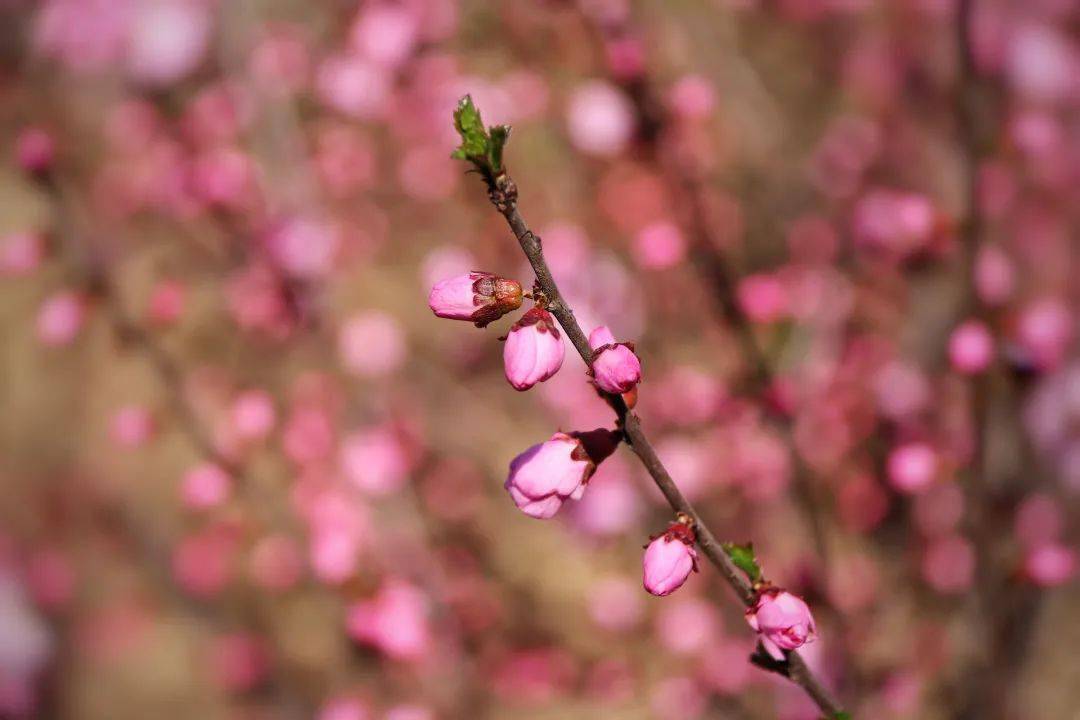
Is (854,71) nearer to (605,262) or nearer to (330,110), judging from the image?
(605,262)

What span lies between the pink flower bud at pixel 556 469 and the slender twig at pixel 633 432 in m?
0.04

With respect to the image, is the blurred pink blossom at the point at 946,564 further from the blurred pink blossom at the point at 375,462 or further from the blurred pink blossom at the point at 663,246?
the blurred pink blossom at the point at 375,462

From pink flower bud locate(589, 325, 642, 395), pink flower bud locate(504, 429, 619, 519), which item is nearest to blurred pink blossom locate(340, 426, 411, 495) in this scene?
pink flower bud locate(504, 429, 619, 519)

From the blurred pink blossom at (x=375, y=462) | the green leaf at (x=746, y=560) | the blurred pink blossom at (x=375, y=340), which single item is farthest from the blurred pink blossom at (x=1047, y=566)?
the blurred pink blossom at (x=375, y=340)

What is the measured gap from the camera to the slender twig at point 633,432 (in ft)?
1.93

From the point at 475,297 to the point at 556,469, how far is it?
19 centimetres

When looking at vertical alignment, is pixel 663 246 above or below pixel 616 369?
above

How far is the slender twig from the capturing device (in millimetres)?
588

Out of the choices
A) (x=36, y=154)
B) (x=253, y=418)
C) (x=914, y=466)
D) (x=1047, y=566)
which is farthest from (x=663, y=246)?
(x=36, y=154)

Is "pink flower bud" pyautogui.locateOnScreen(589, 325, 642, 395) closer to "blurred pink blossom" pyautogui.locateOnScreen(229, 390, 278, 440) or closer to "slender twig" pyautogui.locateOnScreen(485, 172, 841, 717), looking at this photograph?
"slender twig" pyautogui.locateOnScreen(485, 172, 841, 717)

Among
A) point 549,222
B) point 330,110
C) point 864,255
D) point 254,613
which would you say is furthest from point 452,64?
point 254,613

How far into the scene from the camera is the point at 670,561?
0.69 meters

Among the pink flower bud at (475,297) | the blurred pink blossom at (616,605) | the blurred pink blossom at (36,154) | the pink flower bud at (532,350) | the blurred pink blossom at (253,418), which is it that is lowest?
the pink flower bud at (532,350)

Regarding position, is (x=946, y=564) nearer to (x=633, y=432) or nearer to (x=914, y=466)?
(x=914, y=466)
